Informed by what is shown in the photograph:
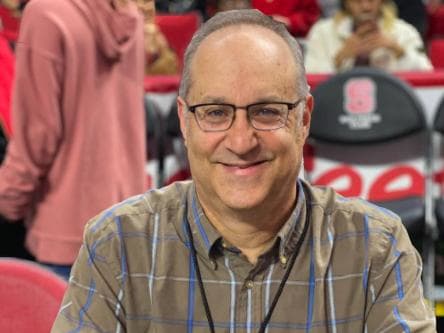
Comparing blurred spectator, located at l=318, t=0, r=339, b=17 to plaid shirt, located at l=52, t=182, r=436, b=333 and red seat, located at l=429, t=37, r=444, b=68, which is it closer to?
red seat, located at l=429, t=37, r=444, b=68

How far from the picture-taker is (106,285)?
1.34 meters

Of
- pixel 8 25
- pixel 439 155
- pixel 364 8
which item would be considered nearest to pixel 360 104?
pixel 439 155

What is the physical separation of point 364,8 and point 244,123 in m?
2.98

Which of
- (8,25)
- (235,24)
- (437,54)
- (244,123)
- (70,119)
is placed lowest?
(437,54)

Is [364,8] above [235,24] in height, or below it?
below

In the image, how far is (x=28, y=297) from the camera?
1576mm

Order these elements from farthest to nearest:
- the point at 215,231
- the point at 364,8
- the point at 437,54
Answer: the point at 437,54 → the point at 364,8 → the point at 215,231

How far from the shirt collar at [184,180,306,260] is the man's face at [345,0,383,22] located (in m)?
2.84

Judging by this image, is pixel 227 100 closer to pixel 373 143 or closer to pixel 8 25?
pixel 8 25

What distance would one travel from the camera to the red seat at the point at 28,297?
156 centimetres

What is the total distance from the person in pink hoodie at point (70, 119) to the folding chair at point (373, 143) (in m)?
1.25

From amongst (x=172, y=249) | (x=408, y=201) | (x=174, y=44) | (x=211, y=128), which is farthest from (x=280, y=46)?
(x=174, y=44)

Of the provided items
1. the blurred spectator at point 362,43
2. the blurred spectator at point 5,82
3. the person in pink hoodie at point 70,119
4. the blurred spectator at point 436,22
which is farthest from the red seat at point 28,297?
the blurred spectator at point 436,22

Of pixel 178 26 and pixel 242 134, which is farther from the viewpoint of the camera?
pixel 178 26
